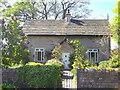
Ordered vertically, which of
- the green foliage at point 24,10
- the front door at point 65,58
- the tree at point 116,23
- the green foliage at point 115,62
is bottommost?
the front door at point 65,58

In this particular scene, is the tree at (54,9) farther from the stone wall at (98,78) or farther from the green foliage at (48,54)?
the stone wall at (98,78)

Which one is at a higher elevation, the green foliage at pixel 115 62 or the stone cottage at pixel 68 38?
the stone cottage at pixel 68 38

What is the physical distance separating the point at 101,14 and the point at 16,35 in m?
19.3

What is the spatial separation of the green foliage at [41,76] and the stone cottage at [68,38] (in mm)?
10146

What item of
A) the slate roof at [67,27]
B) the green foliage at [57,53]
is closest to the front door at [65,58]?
the green foliage at [57,53]

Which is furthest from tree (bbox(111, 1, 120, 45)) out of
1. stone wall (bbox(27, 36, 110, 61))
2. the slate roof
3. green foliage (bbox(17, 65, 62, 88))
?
green foliage (bbox(17, 65, 62, 88))

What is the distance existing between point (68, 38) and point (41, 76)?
36.2 ft

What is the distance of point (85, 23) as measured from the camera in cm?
2039

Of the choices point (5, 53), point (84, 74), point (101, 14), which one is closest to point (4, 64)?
point (5, 53)

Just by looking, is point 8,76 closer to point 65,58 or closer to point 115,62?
point 115,62

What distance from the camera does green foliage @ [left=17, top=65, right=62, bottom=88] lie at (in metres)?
7.86

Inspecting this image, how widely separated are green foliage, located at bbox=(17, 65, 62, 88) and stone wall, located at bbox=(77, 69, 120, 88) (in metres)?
1.21

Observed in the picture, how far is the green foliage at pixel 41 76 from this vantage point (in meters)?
7.86

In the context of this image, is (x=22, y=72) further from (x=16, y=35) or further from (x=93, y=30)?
(x=93, y=30)
